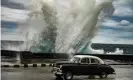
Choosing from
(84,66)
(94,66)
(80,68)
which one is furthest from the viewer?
(94,66)

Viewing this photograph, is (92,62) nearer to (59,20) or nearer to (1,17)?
(1,17)

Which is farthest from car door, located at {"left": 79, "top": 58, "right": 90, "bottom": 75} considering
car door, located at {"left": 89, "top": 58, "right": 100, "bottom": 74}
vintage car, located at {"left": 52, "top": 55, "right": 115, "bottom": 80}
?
car door, located at {"left": 89, "top": 58, "right": 100, "bottom": 74}

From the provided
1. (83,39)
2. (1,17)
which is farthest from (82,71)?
(83,39)

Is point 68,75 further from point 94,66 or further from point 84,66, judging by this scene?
point 94,66

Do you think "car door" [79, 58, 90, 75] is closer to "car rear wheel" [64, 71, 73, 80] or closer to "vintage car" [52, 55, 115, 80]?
"vintage car" [52, 55, 115, 80]

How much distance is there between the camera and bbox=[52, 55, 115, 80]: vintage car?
1623 cm

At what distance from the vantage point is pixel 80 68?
16.7m

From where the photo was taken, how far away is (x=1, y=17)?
3050 centimetres

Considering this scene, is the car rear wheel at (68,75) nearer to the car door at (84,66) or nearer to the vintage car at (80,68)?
the vintage car at (80,68)

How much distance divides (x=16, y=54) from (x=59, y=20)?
814 centimetres

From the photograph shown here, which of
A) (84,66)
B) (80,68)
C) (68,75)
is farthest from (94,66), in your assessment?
(68,75)

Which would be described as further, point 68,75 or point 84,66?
point 84,66

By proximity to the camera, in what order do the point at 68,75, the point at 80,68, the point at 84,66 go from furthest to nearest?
the point at 84,66 < the point at 80,68 < the point at 68,75

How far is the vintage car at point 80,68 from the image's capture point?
16.2 m
